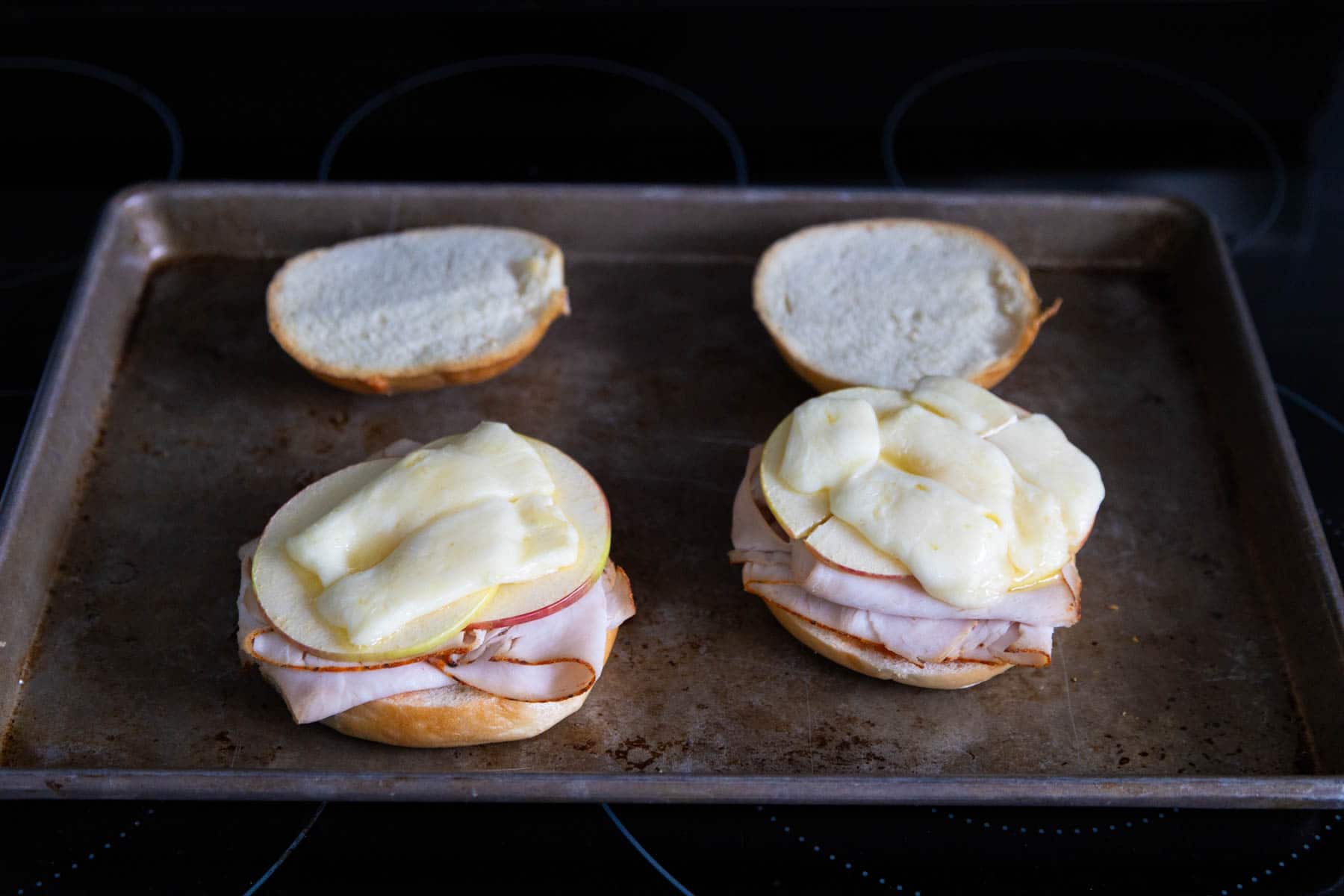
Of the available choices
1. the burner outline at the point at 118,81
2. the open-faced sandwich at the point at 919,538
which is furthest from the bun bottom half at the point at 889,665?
the burner outline at the point at 118,81

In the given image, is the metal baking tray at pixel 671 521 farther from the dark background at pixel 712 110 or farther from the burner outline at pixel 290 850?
the dark background at pixel 712 110

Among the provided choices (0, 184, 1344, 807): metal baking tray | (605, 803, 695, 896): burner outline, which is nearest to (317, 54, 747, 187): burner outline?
(0, 184, 1344, 807): metal baking tray

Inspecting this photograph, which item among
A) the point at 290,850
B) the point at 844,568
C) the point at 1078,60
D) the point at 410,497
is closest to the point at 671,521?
the point at 844,568

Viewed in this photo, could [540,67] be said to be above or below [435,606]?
above

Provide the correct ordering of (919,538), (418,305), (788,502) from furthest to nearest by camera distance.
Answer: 1. (418,305)
2. (788,502)
3. (919,538)

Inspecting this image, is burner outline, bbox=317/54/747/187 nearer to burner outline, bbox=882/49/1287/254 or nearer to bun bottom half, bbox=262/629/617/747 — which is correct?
burner outline, bbox=882/49/1287/254

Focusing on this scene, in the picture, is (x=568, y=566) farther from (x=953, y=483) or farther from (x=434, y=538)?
(x=953, y=483)
